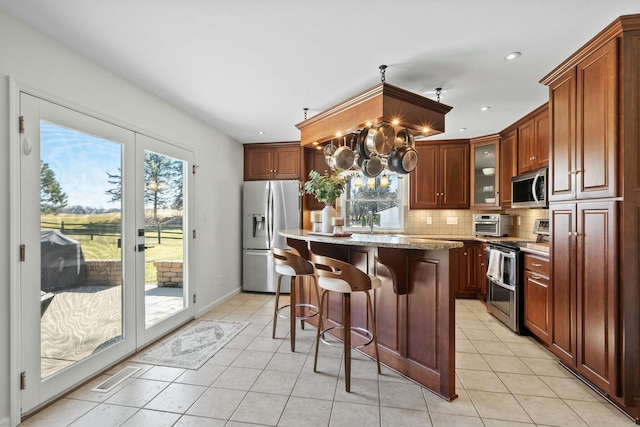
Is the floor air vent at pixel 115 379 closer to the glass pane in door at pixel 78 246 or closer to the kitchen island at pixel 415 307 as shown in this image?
the glass pane in door at pixel 78 246

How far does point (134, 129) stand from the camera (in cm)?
282

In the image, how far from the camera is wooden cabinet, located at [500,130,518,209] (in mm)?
4102

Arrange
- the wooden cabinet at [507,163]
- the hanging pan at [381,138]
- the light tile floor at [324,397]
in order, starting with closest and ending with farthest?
the light tile floor at [324,397], the hanging pan at [381,138], the wooden cabinet at [507,163]

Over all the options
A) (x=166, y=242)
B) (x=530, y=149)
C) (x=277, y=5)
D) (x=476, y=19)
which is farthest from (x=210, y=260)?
(x=530, y=149)

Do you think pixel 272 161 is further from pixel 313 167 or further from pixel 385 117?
pixel 385 117

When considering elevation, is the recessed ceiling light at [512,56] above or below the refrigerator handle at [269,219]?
above

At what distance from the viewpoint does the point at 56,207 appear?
2158 mm

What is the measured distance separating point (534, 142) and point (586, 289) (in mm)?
2037

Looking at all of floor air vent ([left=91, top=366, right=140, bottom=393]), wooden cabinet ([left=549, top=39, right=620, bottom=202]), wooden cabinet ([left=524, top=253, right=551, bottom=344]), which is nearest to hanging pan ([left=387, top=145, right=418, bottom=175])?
wooden cabinet ([left=549, top=39, right=620, bottom=202])

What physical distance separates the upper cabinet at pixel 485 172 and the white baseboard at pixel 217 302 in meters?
3.89

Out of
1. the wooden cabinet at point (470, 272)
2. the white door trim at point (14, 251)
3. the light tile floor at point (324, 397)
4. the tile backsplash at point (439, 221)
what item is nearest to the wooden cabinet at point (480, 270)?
the wooden cabinet at point (470, 272)

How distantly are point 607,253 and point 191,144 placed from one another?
397 centimetres

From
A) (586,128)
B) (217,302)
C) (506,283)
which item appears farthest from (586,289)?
(217,302)

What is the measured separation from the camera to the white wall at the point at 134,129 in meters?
1.83
